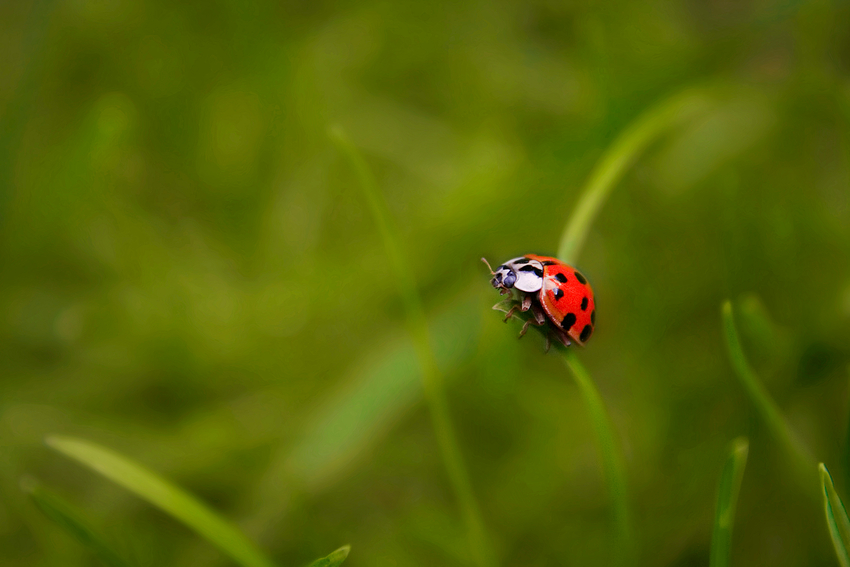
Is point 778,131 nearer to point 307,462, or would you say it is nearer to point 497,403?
point 497,403

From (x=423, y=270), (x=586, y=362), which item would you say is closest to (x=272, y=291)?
(x=423, y=270)

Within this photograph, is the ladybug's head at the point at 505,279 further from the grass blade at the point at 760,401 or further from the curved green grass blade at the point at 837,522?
the curved green grass blade at the point at 837,522

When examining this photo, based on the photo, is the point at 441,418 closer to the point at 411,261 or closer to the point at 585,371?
the point at 585,371

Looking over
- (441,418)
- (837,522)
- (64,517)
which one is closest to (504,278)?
(441,418)

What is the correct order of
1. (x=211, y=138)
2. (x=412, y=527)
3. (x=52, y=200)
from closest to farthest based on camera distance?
(x=412, y=527)
(x=52, y=200)
(x=211, y=138)

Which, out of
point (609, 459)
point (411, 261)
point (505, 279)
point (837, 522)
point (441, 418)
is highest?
point (411, 261)
